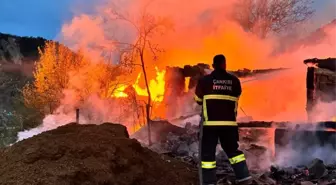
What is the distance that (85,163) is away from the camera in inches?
243

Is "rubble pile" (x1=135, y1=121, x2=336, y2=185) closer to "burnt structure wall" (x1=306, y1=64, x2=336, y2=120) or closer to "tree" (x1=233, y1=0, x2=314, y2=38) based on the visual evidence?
"burnt structure wall" (x1=306, y1=64, x2=336, y2=120)

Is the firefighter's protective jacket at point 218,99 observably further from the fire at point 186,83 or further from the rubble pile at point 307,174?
the fire at point 186,83

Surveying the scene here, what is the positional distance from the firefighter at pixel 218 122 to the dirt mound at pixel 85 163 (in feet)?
2.85

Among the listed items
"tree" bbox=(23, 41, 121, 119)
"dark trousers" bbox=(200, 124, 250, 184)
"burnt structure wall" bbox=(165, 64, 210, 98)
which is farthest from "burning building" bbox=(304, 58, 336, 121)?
"tree" bbox=(23, 41, 121, 119)

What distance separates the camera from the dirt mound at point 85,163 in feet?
19.3

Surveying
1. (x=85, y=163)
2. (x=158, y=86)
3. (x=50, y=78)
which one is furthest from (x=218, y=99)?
(x=50, y=78)

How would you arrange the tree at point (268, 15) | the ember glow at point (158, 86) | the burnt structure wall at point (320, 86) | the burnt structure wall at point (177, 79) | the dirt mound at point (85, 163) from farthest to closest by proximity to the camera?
the tree at point (268, 15), the ember glow at point (158, 86), the burnt structure wall at point (177, 79), the burnt structure wall at point (320, 86), the dirt mound at point (85, 163)

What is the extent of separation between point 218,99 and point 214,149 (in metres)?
0.74

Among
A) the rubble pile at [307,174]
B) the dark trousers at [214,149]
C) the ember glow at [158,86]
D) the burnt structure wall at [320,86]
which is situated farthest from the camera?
the ember glow at [158,86]

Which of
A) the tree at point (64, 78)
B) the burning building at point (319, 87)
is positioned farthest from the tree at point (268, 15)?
the burning building at point (319, 87)

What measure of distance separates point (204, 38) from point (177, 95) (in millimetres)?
6306

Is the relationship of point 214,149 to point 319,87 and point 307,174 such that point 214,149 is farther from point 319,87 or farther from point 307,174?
point 319,87

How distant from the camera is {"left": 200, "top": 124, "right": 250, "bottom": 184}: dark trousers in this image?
6.29 m

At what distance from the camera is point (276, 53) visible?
24188 mm
